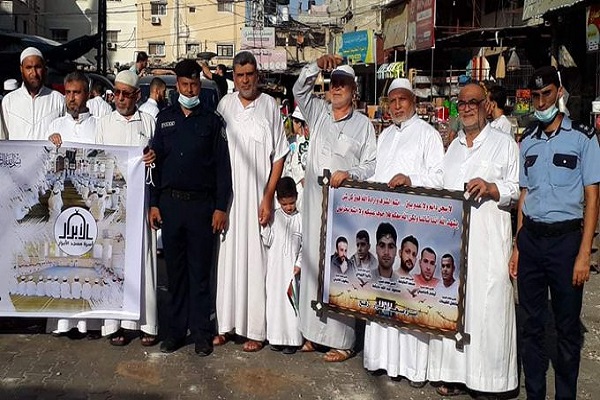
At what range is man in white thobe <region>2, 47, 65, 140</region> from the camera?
233 inches

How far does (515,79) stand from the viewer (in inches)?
620

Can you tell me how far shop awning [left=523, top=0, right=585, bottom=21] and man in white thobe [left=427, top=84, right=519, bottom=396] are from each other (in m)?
6.92

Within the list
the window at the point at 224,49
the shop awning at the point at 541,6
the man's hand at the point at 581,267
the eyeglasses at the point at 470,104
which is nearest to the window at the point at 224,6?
the window at the point at 224,49

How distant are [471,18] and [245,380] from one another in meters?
19.9

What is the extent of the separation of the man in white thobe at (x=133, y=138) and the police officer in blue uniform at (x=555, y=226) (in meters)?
2.76

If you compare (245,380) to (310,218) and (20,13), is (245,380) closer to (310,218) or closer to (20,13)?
(310,218)

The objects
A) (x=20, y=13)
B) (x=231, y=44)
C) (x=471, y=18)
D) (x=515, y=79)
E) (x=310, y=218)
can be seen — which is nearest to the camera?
(x=310, y=218)

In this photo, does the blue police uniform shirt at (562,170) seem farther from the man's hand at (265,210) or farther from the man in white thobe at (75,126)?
the man in white thobe at (75,126)

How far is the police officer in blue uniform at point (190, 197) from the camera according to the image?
529 cm

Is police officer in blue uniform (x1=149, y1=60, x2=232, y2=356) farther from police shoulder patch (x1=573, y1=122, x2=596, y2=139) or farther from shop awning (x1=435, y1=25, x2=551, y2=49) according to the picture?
shop awning (x1=435, y1=25, x2=551, y2=49)

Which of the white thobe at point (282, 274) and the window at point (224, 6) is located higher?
the window at point (224, 6)

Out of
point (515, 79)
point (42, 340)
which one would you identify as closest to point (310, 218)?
point (42, 340)

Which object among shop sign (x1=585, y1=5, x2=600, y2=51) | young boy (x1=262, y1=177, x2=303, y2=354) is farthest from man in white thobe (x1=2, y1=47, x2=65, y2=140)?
shop sign (x1=585, y1=5, x2=600, y2=51)

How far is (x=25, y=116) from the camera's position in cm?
595
